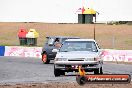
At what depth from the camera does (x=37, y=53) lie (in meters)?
44.7

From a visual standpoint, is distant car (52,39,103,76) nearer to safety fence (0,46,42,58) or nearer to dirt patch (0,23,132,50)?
safety fence (0,46,42,58)

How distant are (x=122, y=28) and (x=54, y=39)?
40040 millimetres

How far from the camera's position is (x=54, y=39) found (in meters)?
34.2

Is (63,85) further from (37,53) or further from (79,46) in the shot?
(37,53)

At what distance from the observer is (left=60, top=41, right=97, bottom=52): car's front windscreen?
23688 mm

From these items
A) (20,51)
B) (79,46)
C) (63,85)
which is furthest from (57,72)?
(20,51)
